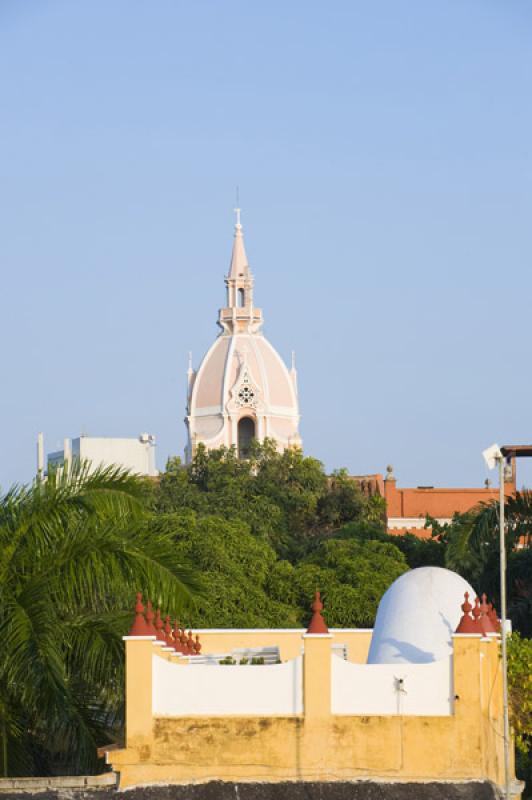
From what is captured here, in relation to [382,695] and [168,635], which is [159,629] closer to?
[168,635]

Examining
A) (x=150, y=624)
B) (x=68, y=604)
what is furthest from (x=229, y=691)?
(x=68, y=604)

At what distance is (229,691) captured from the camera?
19.6m

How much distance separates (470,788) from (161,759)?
10.2 feet

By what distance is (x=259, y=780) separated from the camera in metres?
19.4

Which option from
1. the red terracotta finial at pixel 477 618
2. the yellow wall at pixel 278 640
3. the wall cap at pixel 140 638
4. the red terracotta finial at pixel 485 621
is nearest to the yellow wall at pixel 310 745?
the wall cap at pixel 140 638

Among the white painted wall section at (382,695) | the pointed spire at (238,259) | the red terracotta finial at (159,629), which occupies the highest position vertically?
the pointed spire at (238,259)

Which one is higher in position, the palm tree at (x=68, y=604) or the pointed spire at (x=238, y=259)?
the pointed spire at (x=238, y=259)

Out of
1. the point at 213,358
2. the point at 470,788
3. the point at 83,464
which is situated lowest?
the point at 470,788

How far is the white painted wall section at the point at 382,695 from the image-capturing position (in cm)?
1945

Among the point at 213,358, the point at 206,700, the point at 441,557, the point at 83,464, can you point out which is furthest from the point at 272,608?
the point at 213,358

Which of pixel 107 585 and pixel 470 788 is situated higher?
pixel 107 585

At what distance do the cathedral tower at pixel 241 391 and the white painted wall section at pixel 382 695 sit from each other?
90435 mm

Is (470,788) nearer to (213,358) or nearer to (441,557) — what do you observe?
(441,557)

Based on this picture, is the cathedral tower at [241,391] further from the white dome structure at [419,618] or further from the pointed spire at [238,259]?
the white dome structure at [419,618]
